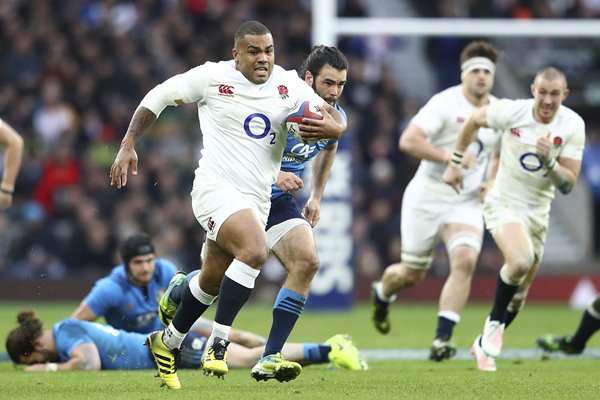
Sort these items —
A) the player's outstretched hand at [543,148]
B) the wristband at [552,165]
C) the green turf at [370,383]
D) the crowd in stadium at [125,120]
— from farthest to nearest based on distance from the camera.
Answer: the crowd in stadium at [125,120] < the wristband at [552,165] < the player's outstretched hand at [543,148] < the green turf at [370,383]

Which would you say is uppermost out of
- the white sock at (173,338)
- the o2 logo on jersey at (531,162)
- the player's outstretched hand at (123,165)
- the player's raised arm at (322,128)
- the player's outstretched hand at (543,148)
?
the player's outstretched hand at (543,148)

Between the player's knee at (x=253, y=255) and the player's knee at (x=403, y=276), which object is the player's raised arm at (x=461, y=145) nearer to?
the player's knee at (x=403, y=276)

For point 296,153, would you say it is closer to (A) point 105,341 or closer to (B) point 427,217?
(A) point 105,341

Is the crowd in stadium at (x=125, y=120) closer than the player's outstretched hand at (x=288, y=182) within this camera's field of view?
No

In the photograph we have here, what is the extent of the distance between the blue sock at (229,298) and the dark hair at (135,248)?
238cm

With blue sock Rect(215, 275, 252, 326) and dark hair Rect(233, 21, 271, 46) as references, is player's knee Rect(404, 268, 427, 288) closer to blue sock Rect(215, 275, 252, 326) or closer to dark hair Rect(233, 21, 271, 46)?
blue sock Rect(215, 275, 252, 326)

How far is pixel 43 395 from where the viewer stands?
7.73 metres

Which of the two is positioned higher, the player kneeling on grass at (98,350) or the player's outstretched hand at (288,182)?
the player's outstretched hand at (288,182)

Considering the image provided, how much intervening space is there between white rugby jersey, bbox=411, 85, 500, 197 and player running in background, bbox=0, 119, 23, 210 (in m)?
4.09

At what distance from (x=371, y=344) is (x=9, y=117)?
9359 mm

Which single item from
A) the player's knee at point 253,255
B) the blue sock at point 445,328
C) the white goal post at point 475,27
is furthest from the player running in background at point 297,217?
the white goal post at point 475,27

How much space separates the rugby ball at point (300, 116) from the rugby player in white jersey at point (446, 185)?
3098 mm

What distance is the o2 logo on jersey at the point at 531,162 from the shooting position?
1015cm

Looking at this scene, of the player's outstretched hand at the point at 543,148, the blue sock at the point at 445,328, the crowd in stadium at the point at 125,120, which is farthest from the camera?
the crowd in stadium at the point at 125,120
